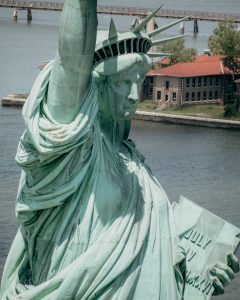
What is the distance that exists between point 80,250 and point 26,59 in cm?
3555

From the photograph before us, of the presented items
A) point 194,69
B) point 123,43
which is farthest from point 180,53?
point 123,43

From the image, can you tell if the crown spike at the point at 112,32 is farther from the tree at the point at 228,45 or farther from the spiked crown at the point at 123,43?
the tree at the point at 228,45

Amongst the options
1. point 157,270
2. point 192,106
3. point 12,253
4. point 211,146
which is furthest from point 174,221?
point 192,106

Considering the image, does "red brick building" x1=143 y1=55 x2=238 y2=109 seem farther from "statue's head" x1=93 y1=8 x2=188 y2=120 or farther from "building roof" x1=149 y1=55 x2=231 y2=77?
"statue's head" x1=93 y1=8 x2=188 y2=120

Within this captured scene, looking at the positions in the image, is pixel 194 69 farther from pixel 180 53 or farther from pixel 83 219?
pixel 83 219

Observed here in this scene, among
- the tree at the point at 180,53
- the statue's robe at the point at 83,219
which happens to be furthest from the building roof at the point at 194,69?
the statue's robe at the point at 83,219

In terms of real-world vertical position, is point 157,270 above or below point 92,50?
below

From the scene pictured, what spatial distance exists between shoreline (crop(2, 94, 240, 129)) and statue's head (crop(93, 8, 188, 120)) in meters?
27.0

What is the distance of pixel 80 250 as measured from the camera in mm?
6184

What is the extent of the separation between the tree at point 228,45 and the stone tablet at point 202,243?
31.6 metres

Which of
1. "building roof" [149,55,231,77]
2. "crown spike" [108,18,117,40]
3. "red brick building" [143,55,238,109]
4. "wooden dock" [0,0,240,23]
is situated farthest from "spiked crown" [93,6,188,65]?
"wooden dock" [0,0,240,23]

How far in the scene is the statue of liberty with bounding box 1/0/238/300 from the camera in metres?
6.07

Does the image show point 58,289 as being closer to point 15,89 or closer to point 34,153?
point 34,153

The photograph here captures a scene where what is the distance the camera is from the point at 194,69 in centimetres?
3812
